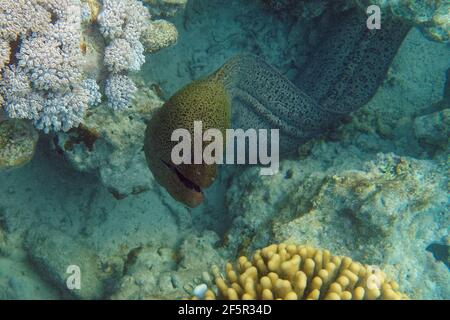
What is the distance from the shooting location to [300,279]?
273 cm

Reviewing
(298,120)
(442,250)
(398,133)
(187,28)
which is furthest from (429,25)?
(187,28)

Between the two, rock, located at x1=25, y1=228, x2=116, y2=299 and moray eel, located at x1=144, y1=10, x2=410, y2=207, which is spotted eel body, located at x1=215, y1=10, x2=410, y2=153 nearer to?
moray eel, located at x1=144, y1=10, x2=410, y2=207

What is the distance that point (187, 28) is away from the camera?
5.47 m

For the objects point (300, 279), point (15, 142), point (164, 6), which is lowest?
point (300, 279)

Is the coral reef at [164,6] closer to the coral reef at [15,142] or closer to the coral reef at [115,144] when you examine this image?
the coral reef at [115,144]

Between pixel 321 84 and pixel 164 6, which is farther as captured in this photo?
pixel 321 84

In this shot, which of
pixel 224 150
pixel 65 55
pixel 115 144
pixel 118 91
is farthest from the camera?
pixel 115 144

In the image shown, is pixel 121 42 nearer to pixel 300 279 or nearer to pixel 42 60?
pixel 42 60

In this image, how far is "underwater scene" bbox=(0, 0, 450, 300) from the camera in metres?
3.27

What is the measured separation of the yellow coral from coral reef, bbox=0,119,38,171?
2.20 m

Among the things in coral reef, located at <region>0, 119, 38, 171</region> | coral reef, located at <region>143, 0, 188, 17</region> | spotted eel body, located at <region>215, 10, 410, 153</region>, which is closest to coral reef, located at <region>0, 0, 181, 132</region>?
coral reef, located at <region>0, 119, 38, 171</region>

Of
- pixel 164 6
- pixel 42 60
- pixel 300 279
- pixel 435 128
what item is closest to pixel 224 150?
pixel 300 279

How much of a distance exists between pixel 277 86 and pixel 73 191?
3.01 meters

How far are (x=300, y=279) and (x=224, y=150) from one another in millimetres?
1410
